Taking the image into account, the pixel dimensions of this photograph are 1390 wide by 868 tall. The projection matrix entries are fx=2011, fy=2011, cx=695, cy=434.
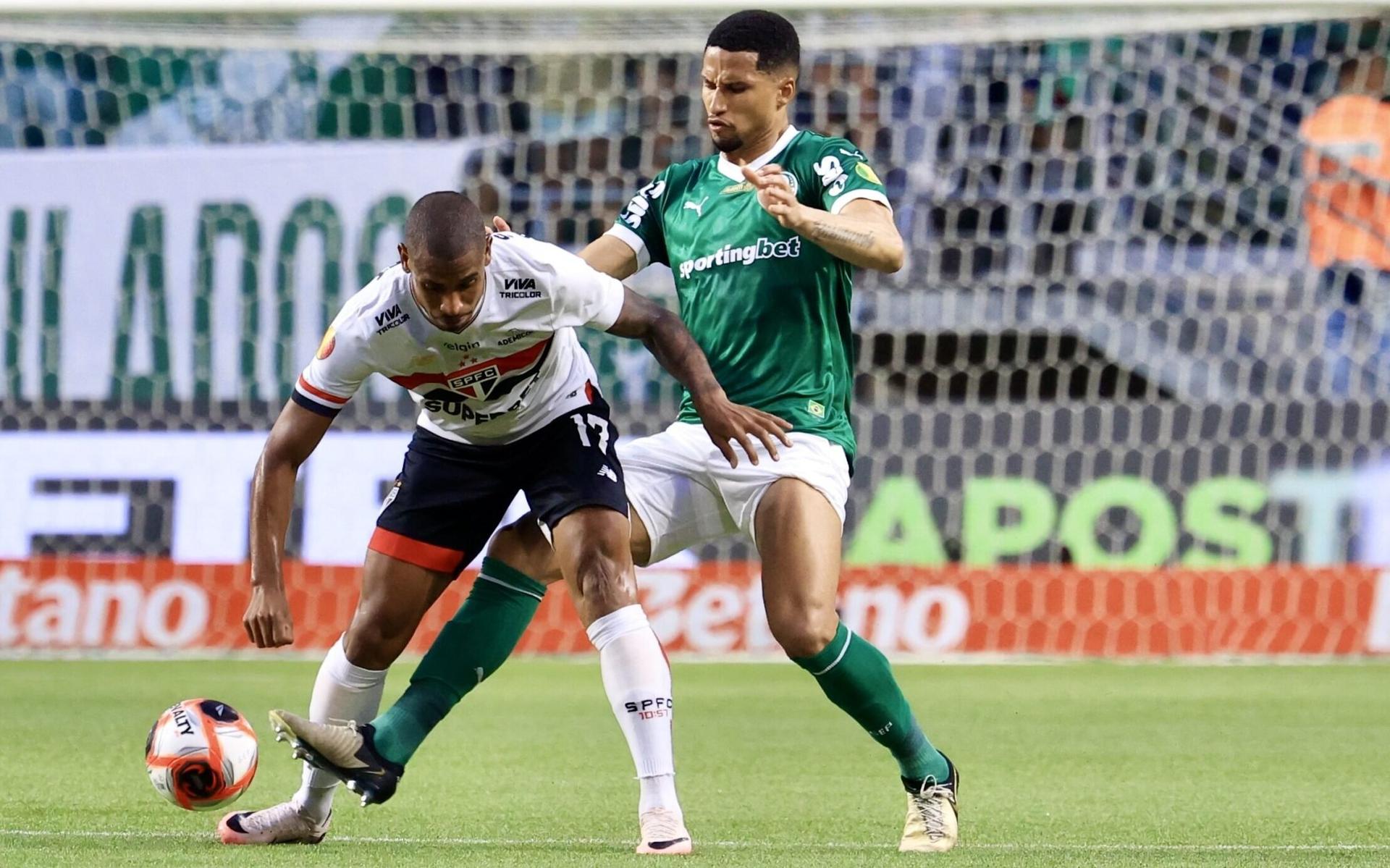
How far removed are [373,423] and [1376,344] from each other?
686cm

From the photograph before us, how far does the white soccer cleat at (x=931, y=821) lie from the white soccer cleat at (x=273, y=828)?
140 centimetres

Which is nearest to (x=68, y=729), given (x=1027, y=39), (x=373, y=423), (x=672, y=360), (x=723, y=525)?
(x=723, y=525)

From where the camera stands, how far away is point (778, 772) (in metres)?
6.47

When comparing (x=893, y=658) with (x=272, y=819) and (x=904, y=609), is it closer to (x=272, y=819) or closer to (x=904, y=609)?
(x=904, y=609)

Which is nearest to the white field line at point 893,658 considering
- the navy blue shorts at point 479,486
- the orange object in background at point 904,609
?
the orange object in background at point 904,609

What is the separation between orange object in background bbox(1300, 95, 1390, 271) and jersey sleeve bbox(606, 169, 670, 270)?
900 cm

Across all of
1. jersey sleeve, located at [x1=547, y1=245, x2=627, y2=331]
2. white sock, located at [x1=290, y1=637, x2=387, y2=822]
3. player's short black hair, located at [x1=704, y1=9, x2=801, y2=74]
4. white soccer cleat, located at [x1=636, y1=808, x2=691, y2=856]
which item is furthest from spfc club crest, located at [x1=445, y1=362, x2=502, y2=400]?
player's short black hair, located at [x1=704, y1=9, x2=801, y2=74]

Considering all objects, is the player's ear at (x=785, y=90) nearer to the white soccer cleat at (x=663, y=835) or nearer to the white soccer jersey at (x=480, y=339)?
the white soccer jersey at (x=480, y=339)

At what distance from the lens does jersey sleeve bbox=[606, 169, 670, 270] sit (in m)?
5.60

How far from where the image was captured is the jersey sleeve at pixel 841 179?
516cm

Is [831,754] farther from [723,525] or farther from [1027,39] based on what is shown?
[1027,39]

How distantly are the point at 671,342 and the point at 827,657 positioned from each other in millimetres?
882

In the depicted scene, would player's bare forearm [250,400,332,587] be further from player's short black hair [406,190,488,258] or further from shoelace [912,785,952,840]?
shoelace [912,785,952,840]

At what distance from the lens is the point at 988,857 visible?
4.48 metres
